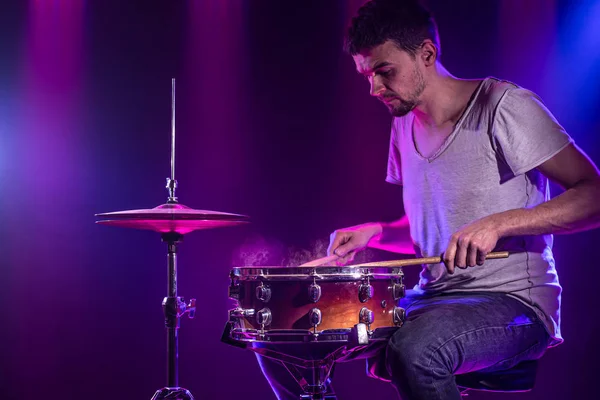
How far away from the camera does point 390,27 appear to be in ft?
7.20


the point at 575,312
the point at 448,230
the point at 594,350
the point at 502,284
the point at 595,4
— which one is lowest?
the point at 594,350

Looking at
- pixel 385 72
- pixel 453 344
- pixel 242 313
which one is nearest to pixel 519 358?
pixel 453 344

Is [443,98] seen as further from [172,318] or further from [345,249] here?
[172,318]

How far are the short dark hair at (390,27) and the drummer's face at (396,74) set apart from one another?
0.08 feet

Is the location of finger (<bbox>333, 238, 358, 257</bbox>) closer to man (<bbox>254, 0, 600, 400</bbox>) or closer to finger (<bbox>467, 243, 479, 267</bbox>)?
man (<bbox>254, 0, 600, 400</bbox>)

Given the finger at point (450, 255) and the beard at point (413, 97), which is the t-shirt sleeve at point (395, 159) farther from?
the finger at point (450, 255)

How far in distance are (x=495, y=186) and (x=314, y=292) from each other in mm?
708

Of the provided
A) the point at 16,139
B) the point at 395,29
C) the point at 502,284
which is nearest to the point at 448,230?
the point at 502,284

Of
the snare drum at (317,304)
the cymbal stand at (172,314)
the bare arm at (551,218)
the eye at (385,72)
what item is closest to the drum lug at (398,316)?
the snare drum at (317,304)

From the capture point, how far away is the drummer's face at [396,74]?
221 centimetres

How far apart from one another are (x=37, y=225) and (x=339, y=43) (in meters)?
2.21

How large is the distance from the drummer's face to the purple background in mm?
1405

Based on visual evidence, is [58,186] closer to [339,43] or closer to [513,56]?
[339,43]

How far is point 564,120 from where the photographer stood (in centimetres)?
331
